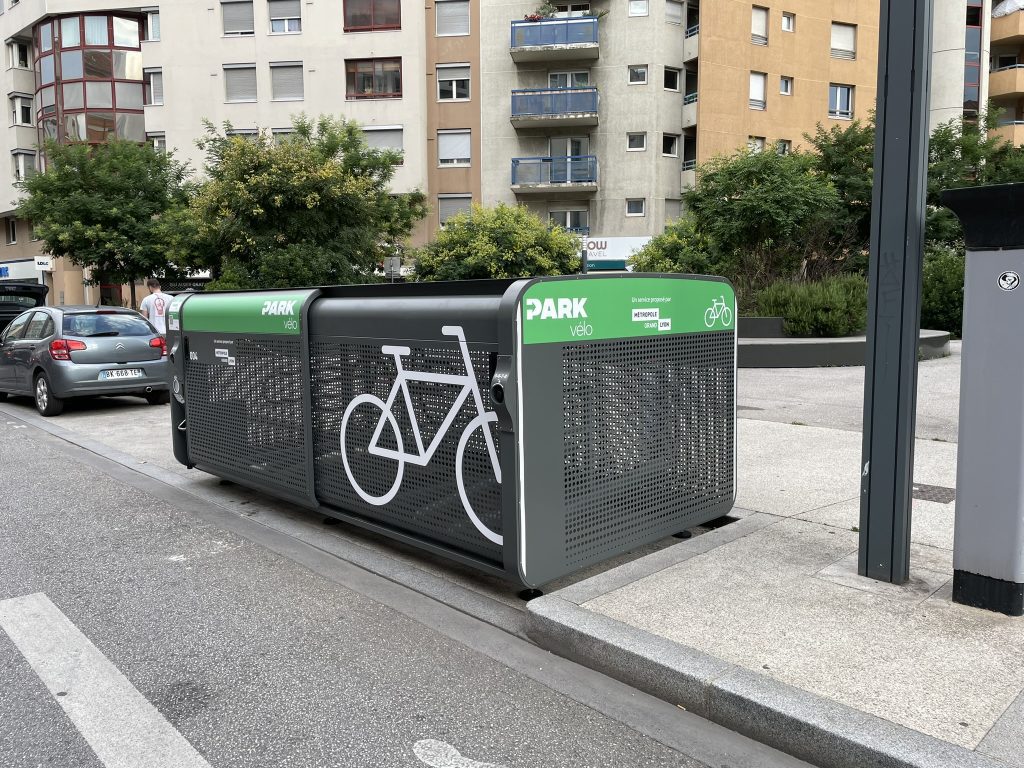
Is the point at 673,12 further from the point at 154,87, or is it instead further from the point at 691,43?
the point at 154,87

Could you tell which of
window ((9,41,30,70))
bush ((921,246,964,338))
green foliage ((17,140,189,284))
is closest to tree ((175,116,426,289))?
green foliage ((17,140,189,284))

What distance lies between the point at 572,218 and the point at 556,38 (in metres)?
7.55

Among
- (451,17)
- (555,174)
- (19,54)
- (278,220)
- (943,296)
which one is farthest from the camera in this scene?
(19,54)

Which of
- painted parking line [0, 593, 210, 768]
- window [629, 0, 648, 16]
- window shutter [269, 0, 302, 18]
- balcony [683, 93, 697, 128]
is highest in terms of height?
window shutter [269, 0, 302, 18]

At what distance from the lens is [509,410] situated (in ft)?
12.5

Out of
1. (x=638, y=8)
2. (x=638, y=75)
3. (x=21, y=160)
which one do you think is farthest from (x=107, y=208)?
(x=638, y=8)

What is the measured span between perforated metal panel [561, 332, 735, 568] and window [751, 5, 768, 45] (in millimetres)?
35836

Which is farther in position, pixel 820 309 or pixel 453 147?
pixel 453 147

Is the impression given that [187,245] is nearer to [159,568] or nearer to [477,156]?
[477,156]

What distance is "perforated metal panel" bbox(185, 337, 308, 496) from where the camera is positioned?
5621 mm

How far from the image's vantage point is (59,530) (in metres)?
5.83

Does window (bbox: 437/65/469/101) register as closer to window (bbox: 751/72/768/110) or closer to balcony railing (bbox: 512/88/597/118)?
balcony railing (bbox: 512/88/597/118)

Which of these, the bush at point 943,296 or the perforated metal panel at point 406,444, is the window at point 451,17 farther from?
the perforated metal panel at point 406,444

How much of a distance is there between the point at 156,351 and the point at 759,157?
45.7 ft
